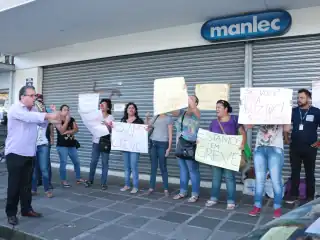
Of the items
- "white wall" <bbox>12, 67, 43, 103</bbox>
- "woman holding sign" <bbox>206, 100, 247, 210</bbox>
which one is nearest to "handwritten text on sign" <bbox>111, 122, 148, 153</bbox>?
"woman holding sign" <bbox>206, 100, 247, 210</bbox>

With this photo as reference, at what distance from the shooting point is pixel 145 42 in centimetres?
728

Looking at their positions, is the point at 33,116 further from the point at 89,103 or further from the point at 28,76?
the point at 28,76

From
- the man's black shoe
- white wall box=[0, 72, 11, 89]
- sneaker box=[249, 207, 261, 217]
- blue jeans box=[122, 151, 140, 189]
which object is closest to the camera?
the man's black shoe

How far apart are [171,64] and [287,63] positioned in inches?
99.0

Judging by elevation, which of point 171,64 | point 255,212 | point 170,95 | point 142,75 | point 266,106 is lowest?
point 255,212

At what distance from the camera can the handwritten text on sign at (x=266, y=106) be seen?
4305mm

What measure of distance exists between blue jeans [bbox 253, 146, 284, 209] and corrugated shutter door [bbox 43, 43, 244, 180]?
2053 mm

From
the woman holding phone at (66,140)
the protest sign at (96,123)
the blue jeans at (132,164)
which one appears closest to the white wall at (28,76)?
the woman holding phone at (66,140)

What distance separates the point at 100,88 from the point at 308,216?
23.5 feet

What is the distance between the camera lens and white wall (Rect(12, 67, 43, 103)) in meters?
9.41

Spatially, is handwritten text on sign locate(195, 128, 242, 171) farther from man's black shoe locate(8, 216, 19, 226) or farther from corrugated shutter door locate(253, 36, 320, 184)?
man's black shoe locate(8, 216, 19, 226)

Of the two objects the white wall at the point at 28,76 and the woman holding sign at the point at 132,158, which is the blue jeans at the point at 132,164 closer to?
the woman holding sign at the point at 132,158

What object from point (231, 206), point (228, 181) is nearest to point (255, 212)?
point (231, 206)

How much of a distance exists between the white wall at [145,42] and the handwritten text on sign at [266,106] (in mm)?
2018
